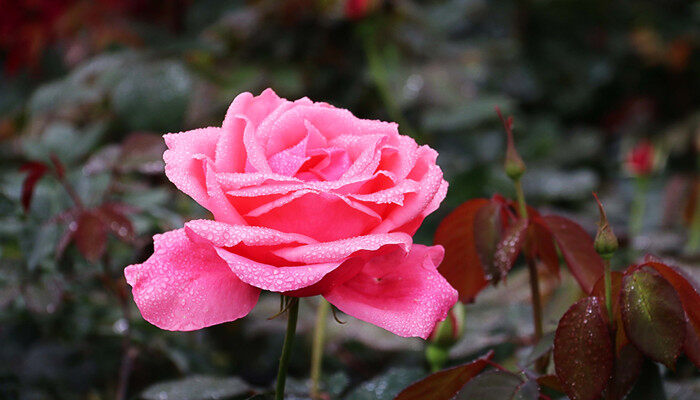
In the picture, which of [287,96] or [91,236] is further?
[287,96]

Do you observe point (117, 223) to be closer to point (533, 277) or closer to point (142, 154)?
point (142, 154)

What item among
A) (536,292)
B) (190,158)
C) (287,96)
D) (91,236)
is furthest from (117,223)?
(287,96)

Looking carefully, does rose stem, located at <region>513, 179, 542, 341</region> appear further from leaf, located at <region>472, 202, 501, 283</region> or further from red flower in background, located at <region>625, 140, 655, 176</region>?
red flower in background, located at <region>625, 140, 655, 176</region>

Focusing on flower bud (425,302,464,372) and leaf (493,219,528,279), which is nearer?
leaf (493,219,528,279)

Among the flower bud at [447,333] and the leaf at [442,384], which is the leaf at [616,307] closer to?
the leaf at [442,384]

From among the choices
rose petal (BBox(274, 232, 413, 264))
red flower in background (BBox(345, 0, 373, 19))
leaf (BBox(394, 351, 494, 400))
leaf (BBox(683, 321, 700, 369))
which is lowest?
red flower in background (BBox(345, 0, 373, 19))

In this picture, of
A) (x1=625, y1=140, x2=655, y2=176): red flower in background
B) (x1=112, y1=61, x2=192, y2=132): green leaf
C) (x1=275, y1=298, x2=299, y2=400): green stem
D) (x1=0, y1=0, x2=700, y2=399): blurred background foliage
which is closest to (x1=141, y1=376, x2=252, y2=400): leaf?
(x1=0, y1=0, x2=700, y2=399): blurred background foliage
